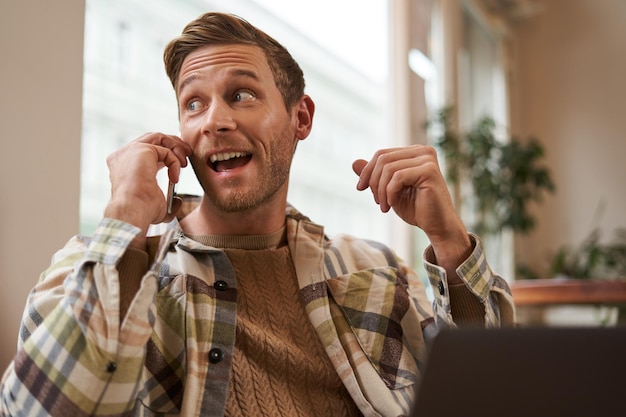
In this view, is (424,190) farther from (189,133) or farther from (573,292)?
(573,292)

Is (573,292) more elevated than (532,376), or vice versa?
(532,376)

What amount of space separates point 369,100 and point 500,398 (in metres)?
2.80

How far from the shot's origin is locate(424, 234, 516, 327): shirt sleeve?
1228mm

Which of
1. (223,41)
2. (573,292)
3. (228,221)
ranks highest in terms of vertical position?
(223,41)

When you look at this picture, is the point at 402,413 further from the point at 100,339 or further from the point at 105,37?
the point at 105,37

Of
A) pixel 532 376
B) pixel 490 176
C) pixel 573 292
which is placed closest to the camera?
pixel 532 376

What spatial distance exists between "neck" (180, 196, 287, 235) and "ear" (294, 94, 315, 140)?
0.18m

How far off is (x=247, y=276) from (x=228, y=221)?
0.12 meters

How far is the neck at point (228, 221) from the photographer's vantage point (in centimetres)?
134

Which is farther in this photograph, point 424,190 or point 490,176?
point 490,176

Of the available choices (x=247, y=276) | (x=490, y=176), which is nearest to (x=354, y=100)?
(x=490, y=176)

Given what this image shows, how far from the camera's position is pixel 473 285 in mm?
1228

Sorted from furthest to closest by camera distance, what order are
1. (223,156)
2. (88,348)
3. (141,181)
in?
(223,156) < (141,181) < (88,348)

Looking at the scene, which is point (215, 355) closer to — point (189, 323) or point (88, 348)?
point (189, 323)
